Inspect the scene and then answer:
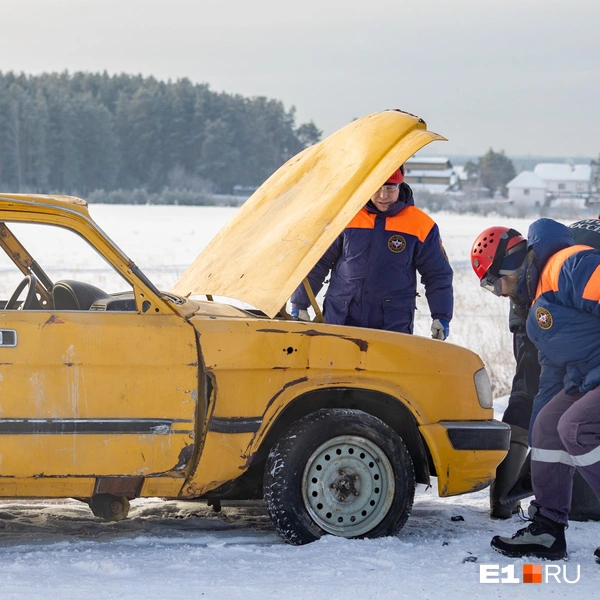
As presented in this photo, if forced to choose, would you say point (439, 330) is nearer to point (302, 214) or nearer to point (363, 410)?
point (363, 410)

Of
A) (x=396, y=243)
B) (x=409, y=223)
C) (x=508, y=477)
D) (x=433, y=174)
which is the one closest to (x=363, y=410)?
(x=508, y=477)

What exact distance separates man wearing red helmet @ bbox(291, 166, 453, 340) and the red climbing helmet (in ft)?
2.91

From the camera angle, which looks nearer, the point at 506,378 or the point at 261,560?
the point at 261,560

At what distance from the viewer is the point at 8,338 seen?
4.30 m

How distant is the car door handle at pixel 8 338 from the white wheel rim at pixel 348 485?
1484 mm

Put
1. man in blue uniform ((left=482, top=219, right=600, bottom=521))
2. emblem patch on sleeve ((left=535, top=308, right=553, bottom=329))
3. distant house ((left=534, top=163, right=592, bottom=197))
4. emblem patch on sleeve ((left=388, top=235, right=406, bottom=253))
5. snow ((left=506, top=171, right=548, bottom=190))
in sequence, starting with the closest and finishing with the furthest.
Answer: emblem patch on sleeve ((left=535, top=308, right=553, bottom=329)), man in blue uniform ((left=482, top=219, right=600, bottom=521)), emblem patch on sleeve ((left=388, top=235, right=406, bottom=253)), snow ((left=506, top=171, right=548, bottom=190)), distant house ((left=534, top=163, right=592, bottom=197))

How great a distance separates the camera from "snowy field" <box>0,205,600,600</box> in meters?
→ 4.12

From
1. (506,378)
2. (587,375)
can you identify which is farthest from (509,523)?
(506,378)

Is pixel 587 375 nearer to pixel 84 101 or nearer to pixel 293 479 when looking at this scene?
pixel 293 479

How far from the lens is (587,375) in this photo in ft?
15.2

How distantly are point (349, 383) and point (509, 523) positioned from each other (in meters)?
1.43

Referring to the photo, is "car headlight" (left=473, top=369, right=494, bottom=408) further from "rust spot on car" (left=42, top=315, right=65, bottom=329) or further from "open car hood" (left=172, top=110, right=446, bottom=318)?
"rust spot on car" (left=42, top=315, right=65, bottom=329)

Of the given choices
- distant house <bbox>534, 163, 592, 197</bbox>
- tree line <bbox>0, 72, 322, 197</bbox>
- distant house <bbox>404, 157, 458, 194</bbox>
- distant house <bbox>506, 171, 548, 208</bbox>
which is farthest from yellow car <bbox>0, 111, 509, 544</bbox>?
distant house <bbox>534, 163, 592, 197</bbox>

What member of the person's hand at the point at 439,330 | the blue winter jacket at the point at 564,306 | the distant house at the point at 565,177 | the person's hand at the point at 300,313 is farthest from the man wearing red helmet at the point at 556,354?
the distant house at the point at 565,177
